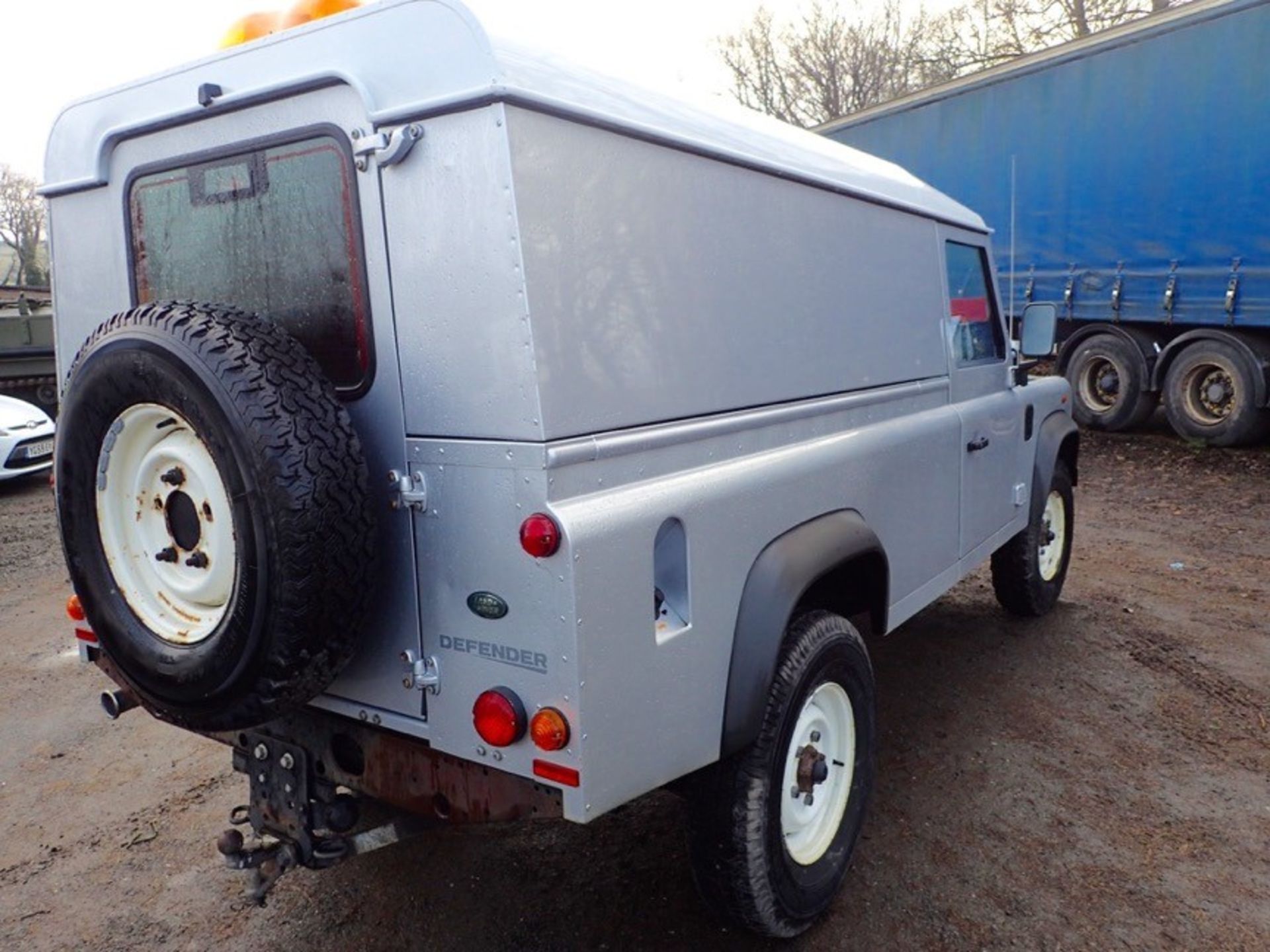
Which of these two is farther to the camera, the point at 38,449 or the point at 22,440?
the point at 38,449

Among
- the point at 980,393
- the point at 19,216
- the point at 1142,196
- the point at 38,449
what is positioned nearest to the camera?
the point at 980,393

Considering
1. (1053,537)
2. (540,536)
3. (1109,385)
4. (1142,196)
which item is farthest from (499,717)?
(1109,385)

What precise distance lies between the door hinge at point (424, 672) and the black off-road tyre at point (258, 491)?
0.47ft

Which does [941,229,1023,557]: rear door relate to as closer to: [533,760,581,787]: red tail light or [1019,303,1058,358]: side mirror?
[1019,303,1058,358]: side mirror

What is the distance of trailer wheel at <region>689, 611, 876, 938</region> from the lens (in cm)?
247

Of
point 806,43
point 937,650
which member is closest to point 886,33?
point 806,43

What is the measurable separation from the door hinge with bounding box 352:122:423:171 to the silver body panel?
0.02 meters

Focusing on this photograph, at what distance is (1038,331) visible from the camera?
4531 mm

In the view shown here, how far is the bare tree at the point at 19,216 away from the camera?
30688 millimetres

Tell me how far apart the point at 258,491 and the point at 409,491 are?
329mm

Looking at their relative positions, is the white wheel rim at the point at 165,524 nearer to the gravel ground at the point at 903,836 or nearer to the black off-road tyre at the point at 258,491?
the black off-road tyre at the point at 258,491

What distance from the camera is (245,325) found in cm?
206

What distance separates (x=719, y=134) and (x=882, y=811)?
7.80 ft

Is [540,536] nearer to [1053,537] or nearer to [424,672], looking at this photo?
[424,672]
